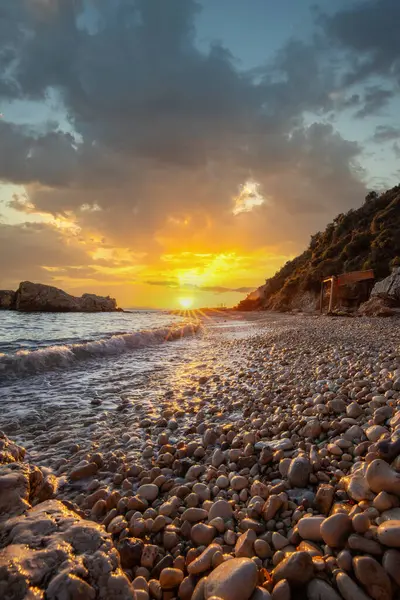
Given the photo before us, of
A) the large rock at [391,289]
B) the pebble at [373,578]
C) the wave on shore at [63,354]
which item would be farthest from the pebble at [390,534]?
the large rock at [391,289]

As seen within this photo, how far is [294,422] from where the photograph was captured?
3.61m

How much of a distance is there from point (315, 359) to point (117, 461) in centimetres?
566

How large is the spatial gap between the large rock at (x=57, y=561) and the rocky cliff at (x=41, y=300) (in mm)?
74147

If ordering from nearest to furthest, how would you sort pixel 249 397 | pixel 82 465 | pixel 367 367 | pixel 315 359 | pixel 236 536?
pixel 236 536 → pixel 82 465 → pixel 249 397 → pixel 367 367 → pixel 315 359

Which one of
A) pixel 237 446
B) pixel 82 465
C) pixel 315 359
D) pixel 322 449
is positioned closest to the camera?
pixel 322 449

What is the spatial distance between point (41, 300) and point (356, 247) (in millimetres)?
63952

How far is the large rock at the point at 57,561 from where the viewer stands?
52.9 inches

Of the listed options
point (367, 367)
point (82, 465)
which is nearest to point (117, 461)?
point (82, 465)

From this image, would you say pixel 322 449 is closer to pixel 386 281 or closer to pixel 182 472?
pixel 182 472

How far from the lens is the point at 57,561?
4.88ft

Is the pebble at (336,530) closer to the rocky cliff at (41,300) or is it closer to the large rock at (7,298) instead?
the rocky cliff at (41,300)

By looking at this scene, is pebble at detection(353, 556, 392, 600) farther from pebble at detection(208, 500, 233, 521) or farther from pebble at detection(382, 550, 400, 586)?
pebble at detection(208, 500, 233, 521)

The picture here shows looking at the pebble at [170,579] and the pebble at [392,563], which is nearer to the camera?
the pebble at [392,563]

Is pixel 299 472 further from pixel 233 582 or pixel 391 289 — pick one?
pixel 391 289
